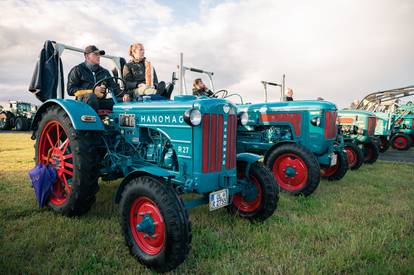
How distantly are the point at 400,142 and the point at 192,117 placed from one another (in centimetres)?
1242

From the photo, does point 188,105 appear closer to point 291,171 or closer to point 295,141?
point 291,171

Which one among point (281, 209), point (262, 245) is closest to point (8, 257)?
point (262, 245)

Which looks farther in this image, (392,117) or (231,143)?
(392,117)

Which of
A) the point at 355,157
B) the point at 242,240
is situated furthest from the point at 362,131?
the point at 242,240

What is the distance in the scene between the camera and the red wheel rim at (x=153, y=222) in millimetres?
2299

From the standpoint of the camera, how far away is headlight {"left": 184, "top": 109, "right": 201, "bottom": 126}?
2.41 m

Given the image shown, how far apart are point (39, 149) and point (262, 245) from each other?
289cm

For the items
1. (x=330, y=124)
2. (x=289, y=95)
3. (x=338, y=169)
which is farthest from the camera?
(x=289, y=95)

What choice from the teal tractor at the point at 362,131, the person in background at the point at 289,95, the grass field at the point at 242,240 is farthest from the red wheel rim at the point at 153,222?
the teal tractor at the point at 362,131

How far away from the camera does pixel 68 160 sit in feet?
11.2

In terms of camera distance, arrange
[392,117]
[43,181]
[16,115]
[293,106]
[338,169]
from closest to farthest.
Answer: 1. [43,181]
2. [293,106]
3. [338,169]
4. [392,117]
5. [16,115]

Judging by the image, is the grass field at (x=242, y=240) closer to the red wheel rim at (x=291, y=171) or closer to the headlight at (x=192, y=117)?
the red wheel rim at (x=291, y=171)

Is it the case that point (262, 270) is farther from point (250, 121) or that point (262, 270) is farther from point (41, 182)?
point (250, 121)

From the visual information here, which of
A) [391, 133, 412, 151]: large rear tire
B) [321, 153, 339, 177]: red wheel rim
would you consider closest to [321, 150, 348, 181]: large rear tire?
[321, 153, 339, 177]: red wheel rim
